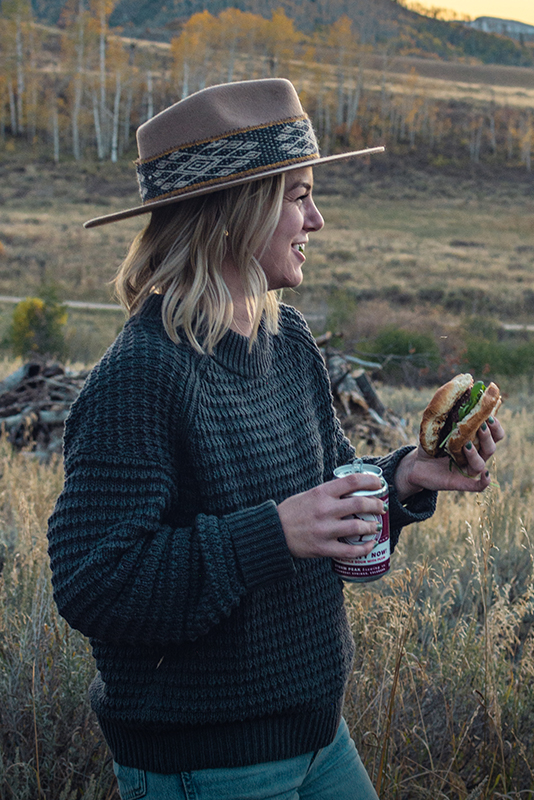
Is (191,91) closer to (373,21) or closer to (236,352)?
(236,352)

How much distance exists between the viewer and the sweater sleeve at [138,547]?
142 centimetres

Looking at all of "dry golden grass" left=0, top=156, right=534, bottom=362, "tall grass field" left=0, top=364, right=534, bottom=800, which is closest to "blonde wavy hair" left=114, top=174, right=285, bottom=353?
"tall grass field" left=0, top=364, right=534, bottom=800

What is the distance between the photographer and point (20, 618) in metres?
2.84

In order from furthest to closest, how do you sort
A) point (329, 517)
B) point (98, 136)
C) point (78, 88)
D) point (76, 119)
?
point (76, 119) < point (98, 136) < point (78, 88) < point (329, 517)

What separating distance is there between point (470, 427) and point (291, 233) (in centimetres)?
63

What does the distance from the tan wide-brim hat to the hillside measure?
434 feet

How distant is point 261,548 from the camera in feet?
4.68

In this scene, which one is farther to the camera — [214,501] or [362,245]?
[362,245]

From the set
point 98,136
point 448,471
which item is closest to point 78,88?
point 98,136

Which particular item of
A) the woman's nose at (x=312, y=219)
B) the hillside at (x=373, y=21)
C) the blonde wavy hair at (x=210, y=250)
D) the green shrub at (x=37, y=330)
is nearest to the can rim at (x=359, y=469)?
the blonde wavy hair at (x=210, y=250)

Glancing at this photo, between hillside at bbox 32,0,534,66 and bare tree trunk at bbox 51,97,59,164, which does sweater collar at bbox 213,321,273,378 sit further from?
hillside at bbox 32,0,534,66

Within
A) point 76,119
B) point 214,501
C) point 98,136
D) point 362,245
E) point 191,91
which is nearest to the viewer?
point 214,501

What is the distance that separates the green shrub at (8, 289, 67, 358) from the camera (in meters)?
15.2

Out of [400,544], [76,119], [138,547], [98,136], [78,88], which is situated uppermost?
[138,547]
